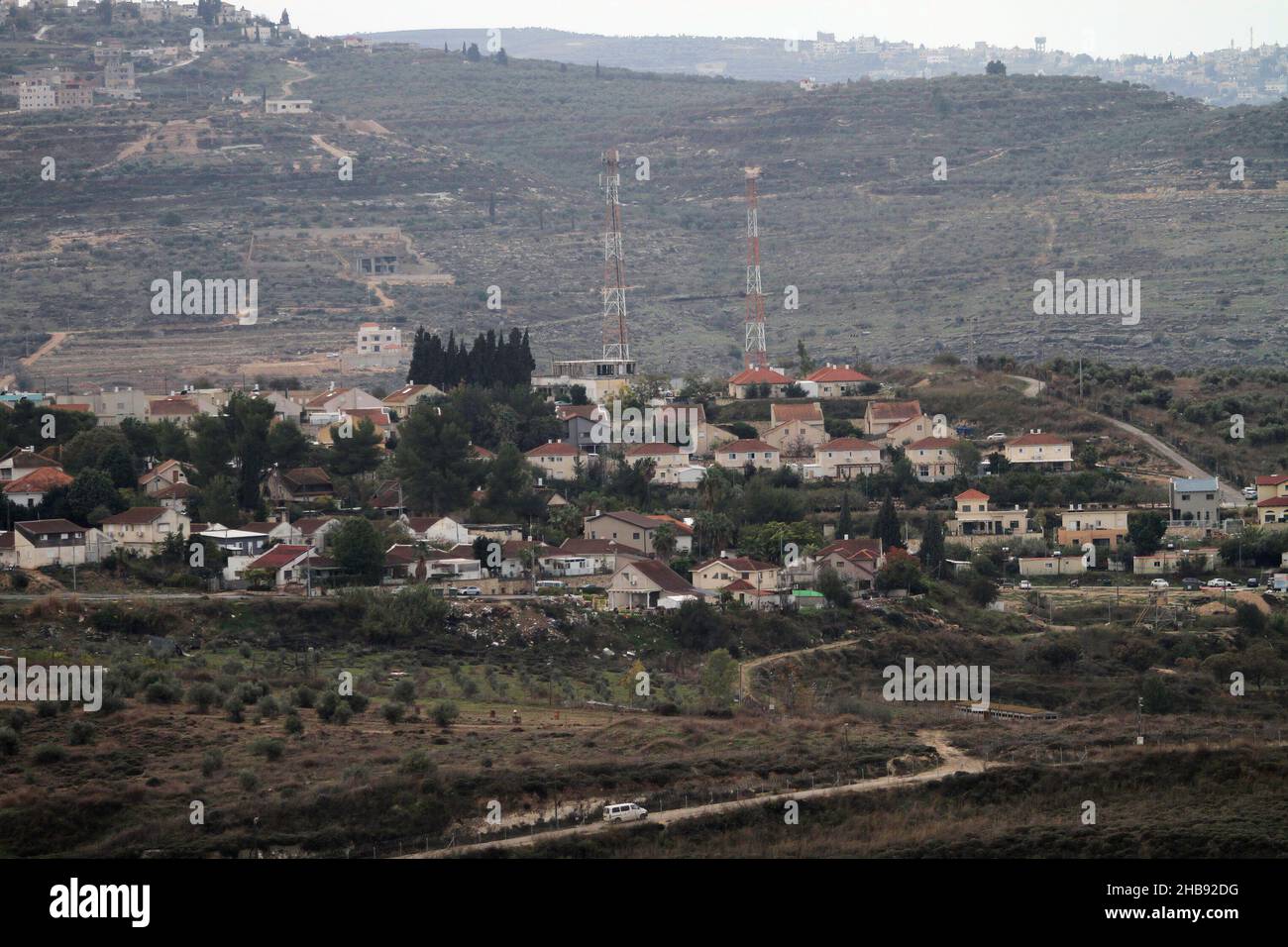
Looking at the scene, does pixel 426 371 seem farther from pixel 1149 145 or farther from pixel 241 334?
pixel 1149 145

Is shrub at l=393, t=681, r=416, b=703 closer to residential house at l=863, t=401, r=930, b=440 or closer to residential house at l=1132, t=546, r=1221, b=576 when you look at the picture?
residential house at l=1132, t=546, r=1221, b=576

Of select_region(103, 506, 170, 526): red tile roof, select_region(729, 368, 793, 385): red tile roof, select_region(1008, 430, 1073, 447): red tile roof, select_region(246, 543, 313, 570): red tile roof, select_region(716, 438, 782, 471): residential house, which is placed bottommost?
select_region(246, 543, 313, 570): red tile roof

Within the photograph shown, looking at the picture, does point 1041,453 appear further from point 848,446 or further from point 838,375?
point 838,375

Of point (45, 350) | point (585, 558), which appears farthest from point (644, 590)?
point (45, 350)

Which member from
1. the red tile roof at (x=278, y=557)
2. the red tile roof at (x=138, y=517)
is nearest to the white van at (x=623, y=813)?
the red tile roof at (x=278, y=557)

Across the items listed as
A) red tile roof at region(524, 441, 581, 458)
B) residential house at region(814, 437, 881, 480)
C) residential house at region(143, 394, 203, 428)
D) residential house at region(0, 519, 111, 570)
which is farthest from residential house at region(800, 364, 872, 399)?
residential house at region(0, 519, 111, 570)
